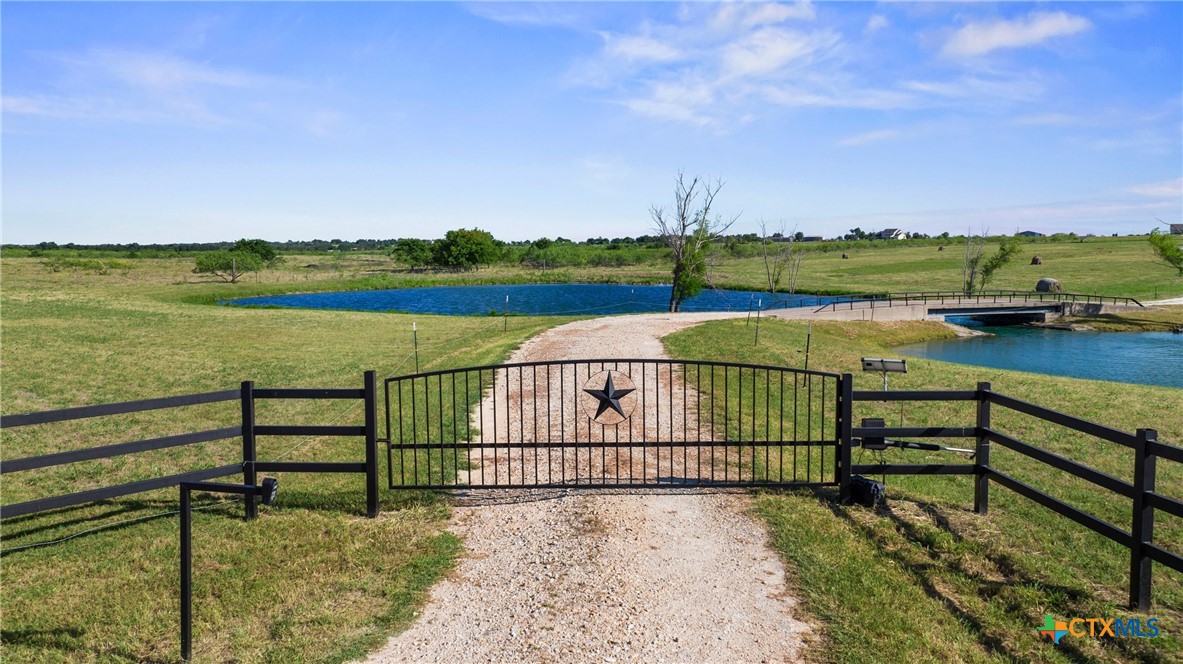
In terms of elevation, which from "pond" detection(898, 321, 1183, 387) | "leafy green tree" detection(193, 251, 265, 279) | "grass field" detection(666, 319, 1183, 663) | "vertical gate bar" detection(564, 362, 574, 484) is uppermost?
"leafy green tree" detection(193, 251, 265, 279)

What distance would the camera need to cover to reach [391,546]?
751cm

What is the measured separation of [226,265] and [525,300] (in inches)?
1649

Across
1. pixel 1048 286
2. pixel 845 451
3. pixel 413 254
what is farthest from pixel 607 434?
pixel 413 254

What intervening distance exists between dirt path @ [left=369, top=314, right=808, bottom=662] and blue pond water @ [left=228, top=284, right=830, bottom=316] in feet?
143

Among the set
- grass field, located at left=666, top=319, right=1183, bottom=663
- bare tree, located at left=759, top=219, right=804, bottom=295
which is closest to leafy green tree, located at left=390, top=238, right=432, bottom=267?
bare tree, located at left=759, top=219, right=804, bottom=295

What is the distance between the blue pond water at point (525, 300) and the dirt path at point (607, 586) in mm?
43613

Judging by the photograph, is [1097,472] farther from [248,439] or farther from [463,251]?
[463,251]

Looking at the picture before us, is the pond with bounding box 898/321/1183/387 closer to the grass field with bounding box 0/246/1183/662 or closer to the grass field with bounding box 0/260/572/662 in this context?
the grass field with bounding box 0/246/1183/662

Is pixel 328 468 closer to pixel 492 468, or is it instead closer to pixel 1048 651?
pixel 492 468

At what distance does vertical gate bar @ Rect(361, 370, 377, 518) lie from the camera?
827 cm

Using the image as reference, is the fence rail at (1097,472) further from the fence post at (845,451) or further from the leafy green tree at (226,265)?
the leafy green tree at (226,265)

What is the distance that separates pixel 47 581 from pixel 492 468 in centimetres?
553

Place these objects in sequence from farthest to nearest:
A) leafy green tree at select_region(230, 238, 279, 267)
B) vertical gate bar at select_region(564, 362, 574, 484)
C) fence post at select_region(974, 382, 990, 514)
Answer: leafy green tree at select_region(230, 238, 279, 267), vertical gate bar at select_region(564, 362, 574, 484), fence post at select_region(974, 382, 990, 514)

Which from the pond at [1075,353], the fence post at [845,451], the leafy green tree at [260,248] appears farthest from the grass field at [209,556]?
the leafy green tree at [260,248]
